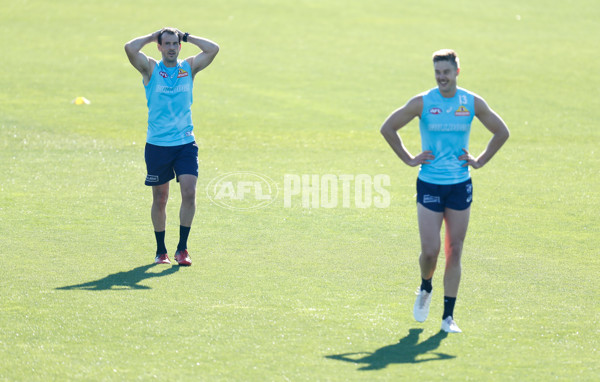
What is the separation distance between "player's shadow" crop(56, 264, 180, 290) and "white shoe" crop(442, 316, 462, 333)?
10.3ft

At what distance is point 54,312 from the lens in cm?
820

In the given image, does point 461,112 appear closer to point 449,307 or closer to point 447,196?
point 447,196

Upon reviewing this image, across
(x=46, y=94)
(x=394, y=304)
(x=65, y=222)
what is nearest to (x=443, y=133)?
(x=394, y=304)

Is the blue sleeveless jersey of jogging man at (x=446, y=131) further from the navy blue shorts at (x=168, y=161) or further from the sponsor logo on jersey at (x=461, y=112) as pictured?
the navy blue shorts at (x=168, y=161)

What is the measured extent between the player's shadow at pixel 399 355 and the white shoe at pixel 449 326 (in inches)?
8.8

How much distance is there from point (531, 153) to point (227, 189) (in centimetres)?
639

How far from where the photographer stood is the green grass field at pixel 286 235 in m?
7.30

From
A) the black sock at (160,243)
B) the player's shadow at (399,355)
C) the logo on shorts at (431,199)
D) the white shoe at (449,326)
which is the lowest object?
the player's shadow at (399,355)

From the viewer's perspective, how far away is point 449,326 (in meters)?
7.86

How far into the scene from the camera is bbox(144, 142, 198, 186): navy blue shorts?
10.1 metres

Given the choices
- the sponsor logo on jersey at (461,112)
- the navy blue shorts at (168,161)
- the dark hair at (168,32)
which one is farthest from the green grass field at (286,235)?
the dark hair at (168,32)

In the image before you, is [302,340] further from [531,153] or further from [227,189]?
[531,153]

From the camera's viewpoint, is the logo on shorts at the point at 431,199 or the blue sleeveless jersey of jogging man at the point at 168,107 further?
the blue sleeveless jersey of jogging man at the point at 168,107

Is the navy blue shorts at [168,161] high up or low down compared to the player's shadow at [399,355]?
up
